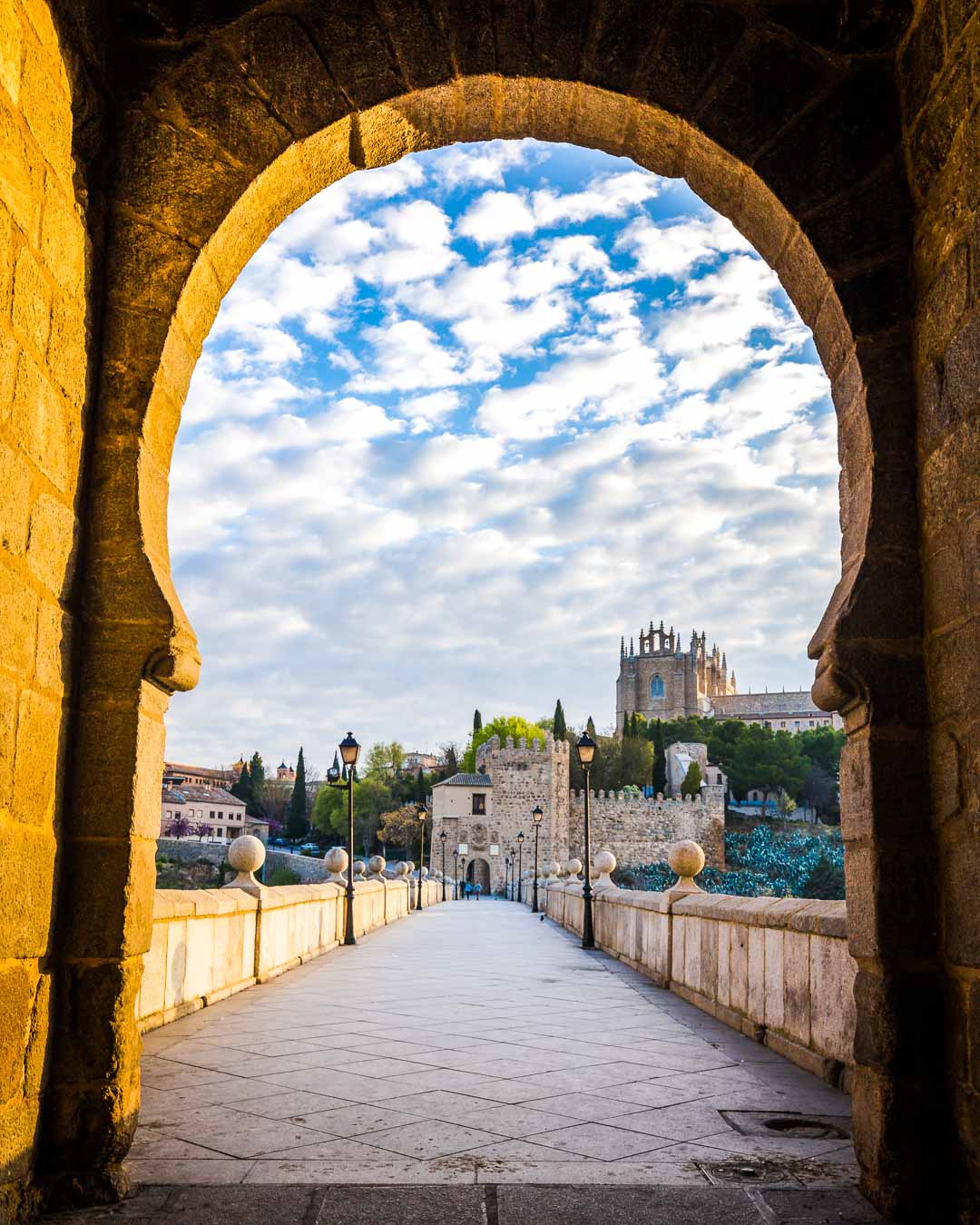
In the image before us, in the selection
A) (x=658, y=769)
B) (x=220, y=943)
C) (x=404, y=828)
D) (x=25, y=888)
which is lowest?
(x=404, y=828)

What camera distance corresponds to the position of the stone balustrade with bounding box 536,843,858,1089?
4688 mm

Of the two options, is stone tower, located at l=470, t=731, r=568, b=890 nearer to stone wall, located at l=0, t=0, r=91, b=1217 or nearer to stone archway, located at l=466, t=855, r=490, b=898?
stone archway, located at l=466, t=855, r=490, b=898

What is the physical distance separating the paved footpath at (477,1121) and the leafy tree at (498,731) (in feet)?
229

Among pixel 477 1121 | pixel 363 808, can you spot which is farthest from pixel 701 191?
pixel 363 808

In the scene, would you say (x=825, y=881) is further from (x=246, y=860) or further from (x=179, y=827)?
(x=179, y=827)

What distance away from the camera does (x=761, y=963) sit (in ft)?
19.5

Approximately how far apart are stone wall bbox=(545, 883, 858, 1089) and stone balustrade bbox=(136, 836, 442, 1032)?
3.00 metres

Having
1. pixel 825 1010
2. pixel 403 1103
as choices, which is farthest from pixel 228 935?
pixel 825 1010

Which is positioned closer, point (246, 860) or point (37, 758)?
point (37, 758)

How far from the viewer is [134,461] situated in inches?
132

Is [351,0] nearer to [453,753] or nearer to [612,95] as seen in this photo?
[612,95]

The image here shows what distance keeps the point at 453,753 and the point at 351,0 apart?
8111 cm

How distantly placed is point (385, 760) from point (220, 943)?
76.2m

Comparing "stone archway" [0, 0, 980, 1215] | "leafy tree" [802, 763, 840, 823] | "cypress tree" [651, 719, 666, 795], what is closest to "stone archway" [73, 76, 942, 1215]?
"stone archway" [0, 0, 980, 1215]
